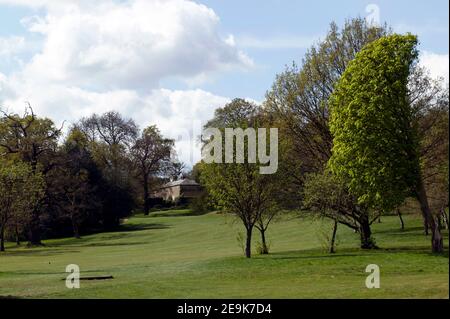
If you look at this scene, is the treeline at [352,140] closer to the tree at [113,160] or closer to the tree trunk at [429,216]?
the tree trunk at [429,216]

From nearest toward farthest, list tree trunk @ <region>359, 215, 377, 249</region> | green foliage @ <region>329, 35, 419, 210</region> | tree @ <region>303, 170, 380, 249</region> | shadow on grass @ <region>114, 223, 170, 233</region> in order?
green foliage @ <region>329, 35, 419, 210</region>, tree @ <region>303, 170, 380, 249</region>, tree trunk @ <region>359, 215, 377, 249</region>, shadow on grass @ <region>114, 223, 170, 233</region>

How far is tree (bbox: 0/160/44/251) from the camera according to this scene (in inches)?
1967

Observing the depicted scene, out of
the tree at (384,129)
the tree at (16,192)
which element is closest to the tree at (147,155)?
the tree at (16,192)

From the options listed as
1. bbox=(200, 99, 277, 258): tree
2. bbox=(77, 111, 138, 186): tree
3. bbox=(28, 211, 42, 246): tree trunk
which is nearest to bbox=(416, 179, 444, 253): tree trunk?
bbox=(200, 99, 277, 258): tree

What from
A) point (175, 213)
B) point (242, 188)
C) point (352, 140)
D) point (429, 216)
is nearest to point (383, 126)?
point (352, 140)

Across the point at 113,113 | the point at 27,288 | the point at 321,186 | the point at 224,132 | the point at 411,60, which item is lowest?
the point at 27,288

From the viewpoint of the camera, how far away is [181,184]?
391 feet

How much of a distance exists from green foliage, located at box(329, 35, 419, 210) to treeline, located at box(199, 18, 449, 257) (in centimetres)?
5

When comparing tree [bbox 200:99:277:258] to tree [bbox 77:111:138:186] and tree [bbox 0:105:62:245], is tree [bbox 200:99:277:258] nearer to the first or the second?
tree [bbox 0:105:62:245]

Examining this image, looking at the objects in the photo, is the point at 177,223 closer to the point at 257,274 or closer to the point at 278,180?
the point at 278,180
